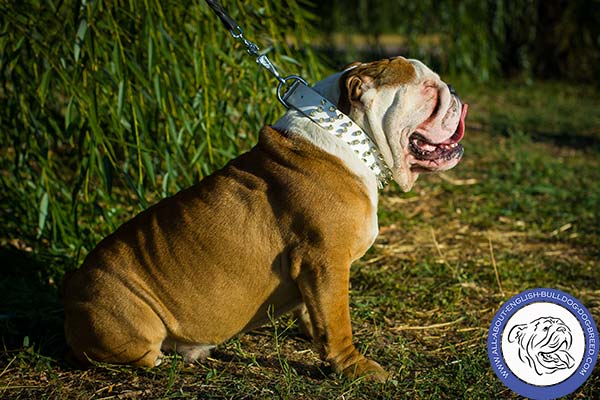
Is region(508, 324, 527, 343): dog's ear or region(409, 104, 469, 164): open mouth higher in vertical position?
region(409, 104, 469, 164): open mouth

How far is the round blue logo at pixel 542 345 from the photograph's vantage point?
277 centimetres

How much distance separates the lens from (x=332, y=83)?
A: 2.88m

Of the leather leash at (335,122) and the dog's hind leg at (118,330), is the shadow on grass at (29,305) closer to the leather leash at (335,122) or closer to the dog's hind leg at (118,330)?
the dog's hind leg at (118,330)

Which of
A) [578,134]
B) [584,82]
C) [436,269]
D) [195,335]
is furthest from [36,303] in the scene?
[584,82]

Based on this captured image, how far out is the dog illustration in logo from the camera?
2814 millimetres

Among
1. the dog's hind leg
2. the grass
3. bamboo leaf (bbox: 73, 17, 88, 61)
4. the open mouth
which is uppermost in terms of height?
bamboo leaf (bbox: 73, 17, 88, 61)

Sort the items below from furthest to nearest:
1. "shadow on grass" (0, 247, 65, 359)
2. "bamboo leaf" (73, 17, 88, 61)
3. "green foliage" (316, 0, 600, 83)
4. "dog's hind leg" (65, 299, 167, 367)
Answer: "green foliage" (316, 0, 600, 83), "bamboo leaf" (73, 17, 88, 61), "shadow on grass" (0, 247, 65, 359), "dog's hind leg" (65, 299, 167, 367)

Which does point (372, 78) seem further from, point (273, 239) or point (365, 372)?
point (365, 372)

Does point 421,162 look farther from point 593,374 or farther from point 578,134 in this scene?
point 578,134

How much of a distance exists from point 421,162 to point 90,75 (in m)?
1.62

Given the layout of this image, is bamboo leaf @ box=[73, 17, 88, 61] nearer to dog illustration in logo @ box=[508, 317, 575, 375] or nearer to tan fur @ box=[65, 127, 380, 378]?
tan fur @ box=[65, 127, 380, 378]

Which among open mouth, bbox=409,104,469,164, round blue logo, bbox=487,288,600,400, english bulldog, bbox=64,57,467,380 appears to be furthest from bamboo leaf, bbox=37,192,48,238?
round blue logo, bbox=487,288,600,400

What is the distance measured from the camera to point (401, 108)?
280 cm

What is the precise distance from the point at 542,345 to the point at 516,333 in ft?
0.33
